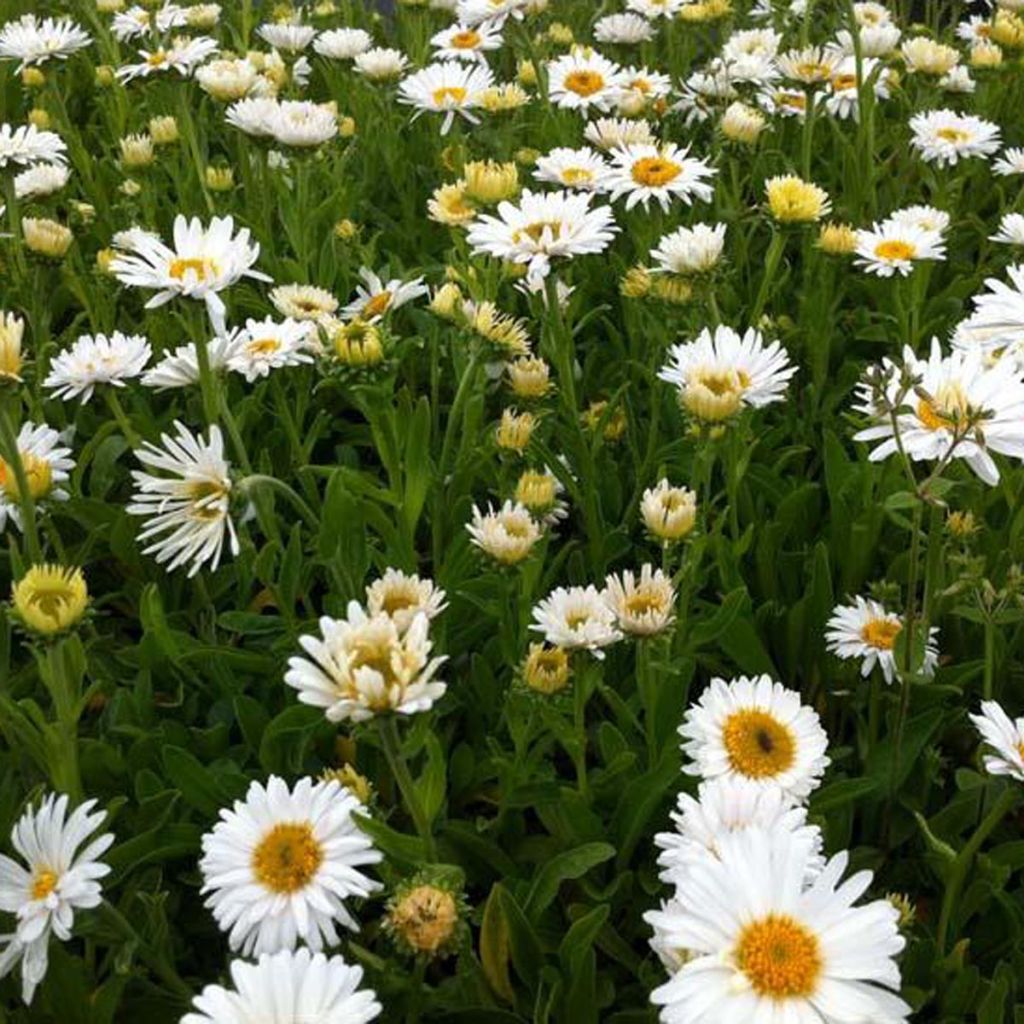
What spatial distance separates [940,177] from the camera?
3.11 meters

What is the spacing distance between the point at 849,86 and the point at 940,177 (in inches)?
16.1

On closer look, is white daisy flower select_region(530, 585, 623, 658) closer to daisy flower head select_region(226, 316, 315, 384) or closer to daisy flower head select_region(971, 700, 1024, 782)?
A: daisy flower head select_region(971, 700, 1024, 782)

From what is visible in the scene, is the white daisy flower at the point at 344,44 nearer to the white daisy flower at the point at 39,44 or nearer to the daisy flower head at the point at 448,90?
the daisy flower head at the point at 448,90

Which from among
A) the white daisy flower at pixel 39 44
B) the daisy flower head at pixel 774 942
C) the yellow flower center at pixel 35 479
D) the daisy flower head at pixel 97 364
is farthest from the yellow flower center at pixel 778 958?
the white daisy flower at pixel 39 44

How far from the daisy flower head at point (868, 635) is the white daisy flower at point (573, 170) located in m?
1.02

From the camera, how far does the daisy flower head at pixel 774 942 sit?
1058 mm

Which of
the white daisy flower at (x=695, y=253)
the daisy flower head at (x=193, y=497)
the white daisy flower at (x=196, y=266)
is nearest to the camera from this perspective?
the daisy flower head at (x=193, y=497)

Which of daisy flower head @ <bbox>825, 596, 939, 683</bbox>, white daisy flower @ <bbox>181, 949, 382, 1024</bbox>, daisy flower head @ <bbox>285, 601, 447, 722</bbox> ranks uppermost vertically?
daisy flower head @ <bbox>285, 601, 447, 722</bbox>

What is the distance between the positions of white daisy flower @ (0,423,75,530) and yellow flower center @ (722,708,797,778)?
962 millimetres

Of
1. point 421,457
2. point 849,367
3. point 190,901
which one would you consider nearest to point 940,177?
point 849,367

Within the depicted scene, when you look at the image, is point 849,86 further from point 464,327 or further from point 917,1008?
point 917,1008

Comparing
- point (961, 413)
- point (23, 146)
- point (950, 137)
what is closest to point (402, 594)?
point (961, 413)

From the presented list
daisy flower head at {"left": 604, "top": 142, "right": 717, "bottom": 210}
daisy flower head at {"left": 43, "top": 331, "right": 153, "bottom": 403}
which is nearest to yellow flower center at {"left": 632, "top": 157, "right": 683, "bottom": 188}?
daisy flower head at {"left": 604, "top": 142, "right": 717, "bottom": 210}

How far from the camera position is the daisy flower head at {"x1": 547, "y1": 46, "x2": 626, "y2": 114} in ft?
10.0
